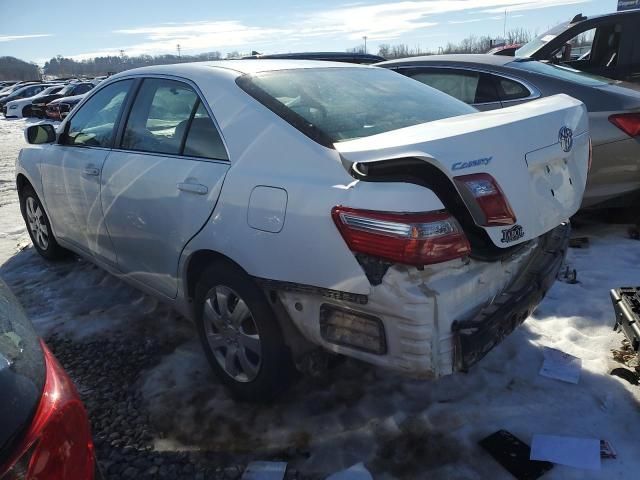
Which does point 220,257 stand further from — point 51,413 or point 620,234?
point 620,234

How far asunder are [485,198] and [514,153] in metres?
0.30

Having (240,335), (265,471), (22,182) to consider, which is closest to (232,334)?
(240,335)

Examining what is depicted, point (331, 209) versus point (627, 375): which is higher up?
point (331, 209)

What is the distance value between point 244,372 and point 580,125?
Result: 2.12 m

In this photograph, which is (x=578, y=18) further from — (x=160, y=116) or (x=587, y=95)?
(x=160, y=116)

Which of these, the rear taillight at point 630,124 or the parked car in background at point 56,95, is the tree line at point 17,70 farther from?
the rear taillight at point 630,124

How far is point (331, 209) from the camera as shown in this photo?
2.08 meters

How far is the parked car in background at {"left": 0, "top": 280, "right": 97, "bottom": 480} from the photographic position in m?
1.14

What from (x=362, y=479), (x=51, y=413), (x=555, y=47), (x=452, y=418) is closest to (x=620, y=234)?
(x=555, y=47)

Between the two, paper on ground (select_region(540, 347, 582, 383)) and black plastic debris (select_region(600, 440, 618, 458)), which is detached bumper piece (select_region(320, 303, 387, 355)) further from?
paper on ground (select_region(540, 347, 582, 383))

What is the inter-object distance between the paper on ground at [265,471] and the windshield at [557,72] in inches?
163

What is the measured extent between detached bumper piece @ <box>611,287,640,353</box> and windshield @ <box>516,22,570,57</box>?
4.08 metres

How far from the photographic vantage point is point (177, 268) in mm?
2928

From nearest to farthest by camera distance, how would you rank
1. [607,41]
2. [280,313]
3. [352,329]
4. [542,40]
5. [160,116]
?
[352,329], [280,313], [160,116], [542,40], [607,41]
